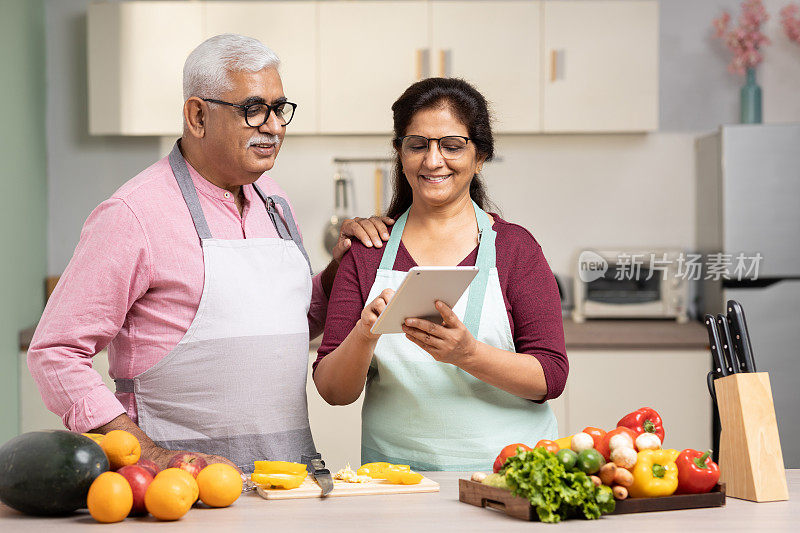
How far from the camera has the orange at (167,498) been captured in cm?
123

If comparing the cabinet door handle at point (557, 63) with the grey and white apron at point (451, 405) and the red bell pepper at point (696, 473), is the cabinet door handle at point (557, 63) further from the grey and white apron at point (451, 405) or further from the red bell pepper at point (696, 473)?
the red bell pepper at point (696, 473)

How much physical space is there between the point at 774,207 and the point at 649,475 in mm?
2486

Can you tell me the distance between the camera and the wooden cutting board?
140 cm

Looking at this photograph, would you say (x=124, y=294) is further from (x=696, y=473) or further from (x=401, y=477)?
(x=696, y=473)

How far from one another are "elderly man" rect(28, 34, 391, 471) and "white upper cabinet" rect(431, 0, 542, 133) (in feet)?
6.82

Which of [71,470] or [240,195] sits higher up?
[240,195]

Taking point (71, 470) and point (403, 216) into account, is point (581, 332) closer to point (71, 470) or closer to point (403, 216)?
point (403, 216)

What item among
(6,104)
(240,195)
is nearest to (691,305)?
(240,195)

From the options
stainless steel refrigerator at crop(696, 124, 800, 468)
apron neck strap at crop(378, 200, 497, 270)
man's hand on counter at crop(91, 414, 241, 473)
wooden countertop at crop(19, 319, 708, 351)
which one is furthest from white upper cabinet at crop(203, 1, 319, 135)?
man's hand on counter at crop(91, 414, 241, 473)

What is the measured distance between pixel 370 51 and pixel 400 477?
2.55 m

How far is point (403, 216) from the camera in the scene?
190cm

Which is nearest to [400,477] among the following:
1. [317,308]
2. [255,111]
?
[317,308]

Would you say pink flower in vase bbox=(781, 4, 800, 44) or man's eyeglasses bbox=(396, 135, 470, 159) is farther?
pink flower in vase bbox=(781, 4, 800, 44)

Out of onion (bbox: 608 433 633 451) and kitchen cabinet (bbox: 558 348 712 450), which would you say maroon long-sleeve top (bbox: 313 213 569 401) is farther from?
kitchen cabinet (bbox: 558 348 712 450)
